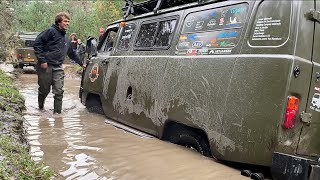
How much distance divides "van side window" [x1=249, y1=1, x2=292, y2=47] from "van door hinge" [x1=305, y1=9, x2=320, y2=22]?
19 cm

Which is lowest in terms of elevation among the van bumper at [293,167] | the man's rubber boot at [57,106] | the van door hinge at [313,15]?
the man's rubber boot at [57,106]

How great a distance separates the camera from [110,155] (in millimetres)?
3654

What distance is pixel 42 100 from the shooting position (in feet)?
20.7

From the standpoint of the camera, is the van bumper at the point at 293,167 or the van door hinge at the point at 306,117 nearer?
the van bumper at the point at 293,167

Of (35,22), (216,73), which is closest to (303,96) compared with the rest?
(216,73)

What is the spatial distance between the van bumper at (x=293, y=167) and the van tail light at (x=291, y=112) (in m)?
0.27

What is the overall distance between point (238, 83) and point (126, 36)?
9.23ft

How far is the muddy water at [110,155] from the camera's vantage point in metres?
3.12

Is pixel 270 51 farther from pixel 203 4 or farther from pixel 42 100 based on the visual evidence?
pixel 42 100

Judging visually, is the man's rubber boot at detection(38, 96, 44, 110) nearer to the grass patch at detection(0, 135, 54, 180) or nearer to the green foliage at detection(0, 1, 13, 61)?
the grass patch at detection(0, 135, 54, 180)

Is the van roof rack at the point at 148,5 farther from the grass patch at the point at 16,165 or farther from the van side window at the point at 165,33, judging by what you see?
the grass patch at the point at 16,165

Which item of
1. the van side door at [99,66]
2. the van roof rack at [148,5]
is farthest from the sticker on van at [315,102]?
the van side door at [99,66]

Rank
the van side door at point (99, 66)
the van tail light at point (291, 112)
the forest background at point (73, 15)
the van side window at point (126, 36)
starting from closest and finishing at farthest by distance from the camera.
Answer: the van tail light at point (291, 112)
the van side window at point (126, 36)
the van side door at point (99, 66)
the forest background at point (73, 15)

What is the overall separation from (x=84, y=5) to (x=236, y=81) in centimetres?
3365
